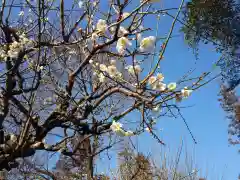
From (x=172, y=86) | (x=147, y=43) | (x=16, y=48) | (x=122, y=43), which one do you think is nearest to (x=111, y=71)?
(x=122, y=43)

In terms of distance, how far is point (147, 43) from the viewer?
7.63ft

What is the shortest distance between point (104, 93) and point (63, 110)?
0.43 metres

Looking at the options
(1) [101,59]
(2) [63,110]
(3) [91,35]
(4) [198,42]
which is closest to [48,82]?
(2) [63,110]

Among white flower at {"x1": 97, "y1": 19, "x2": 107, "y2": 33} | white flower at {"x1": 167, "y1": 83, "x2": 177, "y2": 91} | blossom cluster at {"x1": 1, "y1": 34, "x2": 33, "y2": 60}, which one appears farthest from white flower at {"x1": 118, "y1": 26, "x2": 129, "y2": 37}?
blossom cluster at {"x1": 1, "y1": 34, "x2": 33, "y2": 60}

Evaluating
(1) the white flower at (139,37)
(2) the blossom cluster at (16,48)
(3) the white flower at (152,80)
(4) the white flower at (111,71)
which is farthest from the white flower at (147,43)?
(2) the blossom cluster at (16,48)

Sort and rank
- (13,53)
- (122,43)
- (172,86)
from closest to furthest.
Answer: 1. (172,86)
2. (122,43)
3. (13,53)

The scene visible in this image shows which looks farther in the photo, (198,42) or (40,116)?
(198,42)

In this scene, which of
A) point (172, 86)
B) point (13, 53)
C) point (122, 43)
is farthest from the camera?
point (13, 53)

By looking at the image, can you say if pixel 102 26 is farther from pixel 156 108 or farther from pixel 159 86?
pixel 156 108

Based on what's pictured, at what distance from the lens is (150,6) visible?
2363 millimetres

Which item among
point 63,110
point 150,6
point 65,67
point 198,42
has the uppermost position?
point 198,42

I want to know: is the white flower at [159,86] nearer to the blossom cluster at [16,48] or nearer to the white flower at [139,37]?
the white flower at [139,37]

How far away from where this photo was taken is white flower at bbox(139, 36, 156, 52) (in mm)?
2328

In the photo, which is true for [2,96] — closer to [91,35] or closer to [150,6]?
[91,35]
